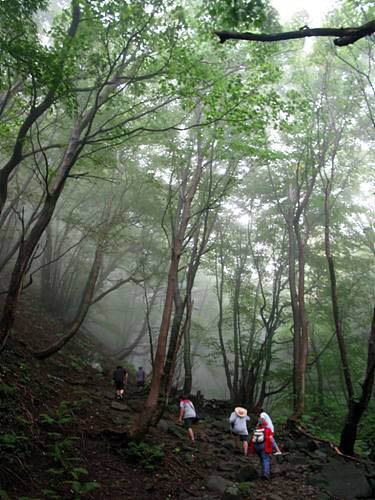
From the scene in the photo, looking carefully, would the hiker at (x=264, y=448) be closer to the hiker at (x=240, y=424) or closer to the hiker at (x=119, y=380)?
the hiker at (x=240, y=424)

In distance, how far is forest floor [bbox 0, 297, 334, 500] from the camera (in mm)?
5082

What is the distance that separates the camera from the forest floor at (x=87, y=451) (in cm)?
508

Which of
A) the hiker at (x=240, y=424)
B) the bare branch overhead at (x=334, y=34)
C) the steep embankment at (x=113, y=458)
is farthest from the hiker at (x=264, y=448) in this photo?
the bare branch overhead at (x=334, y=34)

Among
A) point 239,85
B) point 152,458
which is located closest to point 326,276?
point 239,85

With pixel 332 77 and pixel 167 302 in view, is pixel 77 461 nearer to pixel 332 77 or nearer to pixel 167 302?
pixel 167 302

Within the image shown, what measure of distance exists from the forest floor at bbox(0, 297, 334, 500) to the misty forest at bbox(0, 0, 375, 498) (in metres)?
0.29

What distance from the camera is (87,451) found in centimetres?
636

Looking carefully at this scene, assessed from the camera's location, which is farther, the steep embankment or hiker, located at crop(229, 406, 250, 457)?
hiker, located at crop(229, 406, 250, 457)

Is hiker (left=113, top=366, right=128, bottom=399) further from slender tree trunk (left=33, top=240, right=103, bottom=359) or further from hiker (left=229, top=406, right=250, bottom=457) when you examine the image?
hiker (left=229, top=406, right=250, bottom=457)

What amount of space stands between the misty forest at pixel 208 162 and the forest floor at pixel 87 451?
0.29 meters

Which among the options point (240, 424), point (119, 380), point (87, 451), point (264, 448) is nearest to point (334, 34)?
point (87, 451)

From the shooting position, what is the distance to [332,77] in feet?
42.8

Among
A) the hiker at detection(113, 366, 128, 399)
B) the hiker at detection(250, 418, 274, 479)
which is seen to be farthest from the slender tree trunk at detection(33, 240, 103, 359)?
the hiker at detection(250, 418, 274, 479)

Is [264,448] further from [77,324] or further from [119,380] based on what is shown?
[77,324]
